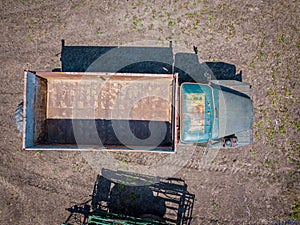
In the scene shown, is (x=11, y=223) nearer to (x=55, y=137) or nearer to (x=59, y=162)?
(x=59, y=162)

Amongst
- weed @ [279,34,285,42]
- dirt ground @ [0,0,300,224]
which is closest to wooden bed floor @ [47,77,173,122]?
dirt ground @ [0,0,300,224]

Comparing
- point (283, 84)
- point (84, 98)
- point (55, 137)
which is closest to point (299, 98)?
point (283, 84)

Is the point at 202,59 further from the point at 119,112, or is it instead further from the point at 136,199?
the point at 136,199

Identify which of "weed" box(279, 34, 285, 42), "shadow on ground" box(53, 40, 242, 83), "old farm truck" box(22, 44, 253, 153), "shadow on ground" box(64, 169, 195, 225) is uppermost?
"weed" box(279, 34, 285, 42)

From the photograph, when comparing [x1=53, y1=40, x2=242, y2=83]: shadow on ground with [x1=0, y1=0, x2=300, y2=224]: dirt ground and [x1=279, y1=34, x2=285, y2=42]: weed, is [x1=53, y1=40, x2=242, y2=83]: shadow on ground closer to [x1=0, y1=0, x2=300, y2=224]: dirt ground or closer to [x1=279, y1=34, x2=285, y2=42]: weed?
[x1=0, y1=0, x2=300, y2=224]: dirt ground

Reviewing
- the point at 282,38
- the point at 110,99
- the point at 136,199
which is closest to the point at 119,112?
the point at 110,99

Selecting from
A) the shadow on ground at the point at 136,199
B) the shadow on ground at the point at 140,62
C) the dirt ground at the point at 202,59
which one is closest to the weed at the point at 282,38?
the dirt ground at the point at 202,59
